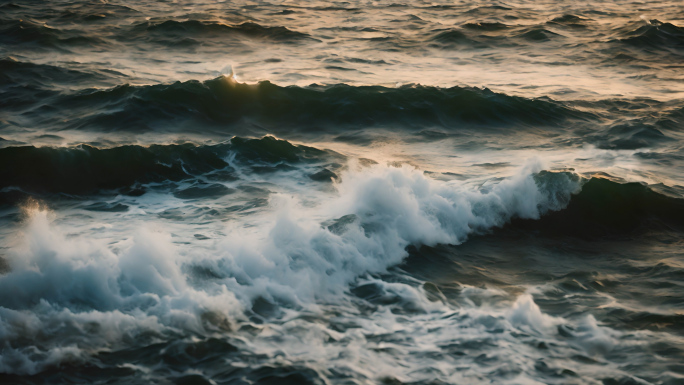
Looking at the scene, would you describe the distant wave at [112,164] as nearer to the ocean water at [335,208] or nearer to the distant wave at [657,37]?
the ocean water at [335,208]

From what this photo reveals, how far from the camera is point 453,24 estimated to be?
67.4 feet

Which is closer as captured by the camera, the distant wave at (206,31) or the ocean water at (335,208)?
the ocean water at (335,208)

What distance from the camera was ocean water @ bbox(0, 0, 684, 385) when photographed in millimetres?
5801

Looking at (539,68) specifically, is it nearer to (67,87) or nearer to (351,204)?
(351,204)

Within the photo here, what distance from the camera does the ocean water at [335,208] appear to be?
580 cm

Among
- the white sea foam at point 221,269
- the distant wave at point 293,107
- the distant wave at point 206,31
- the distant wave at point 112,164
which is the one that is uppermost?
the distant wave at point 206,31

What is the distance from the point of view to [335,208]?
8656 mm

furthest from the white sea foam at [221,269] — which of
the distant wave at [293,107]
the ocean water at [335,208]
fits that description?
the distant wave at [293,107]

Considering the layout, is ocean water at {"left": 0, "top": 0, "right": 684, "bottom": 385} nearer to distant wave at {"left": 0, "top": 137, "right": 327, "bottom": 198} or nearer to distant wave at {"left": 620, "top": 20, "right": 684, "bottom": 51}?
distant wave at {"left": 0, "top": 137, "right": 327, "bottom": 198}

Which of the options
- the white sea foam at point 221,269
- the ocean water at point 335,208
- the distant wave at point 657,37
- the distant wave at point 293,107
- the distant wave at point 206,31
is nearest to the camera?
the ocean water at point 335,208

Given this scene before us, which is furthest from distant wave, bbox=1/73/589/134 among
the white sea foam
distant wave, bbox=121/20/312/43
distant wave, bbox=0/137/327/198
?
distant wave, bbox=121/20/312/43

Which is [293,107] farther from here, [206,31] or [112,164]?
[206,31]

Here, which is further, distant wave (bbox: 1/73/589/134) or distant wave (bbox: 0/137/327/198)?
distant wave (bbox: 1/73/589/134)

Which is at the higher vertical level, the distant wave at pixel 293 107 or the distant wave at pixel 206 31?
the distant wave at pixel 206 31
